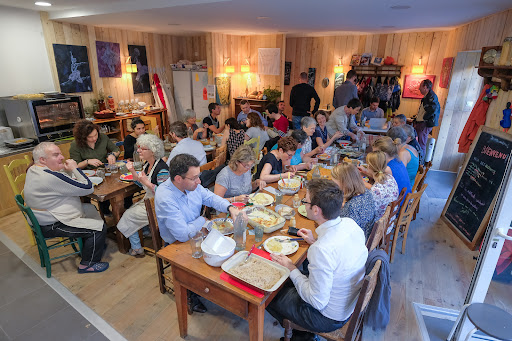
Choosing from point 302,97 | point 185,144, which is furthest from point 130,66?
point 185,144

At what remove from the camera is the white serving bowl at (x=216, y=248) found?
6.32ft

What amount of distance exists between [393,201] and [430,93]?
3820 mm

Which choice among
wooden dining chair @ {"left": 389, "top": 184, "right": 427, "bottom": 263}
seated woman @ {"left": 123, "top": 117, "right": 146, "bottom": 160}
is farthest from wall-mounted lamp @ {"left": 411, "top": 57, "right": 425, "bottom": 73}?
seated woman @ {"left": 123, "top": 117, "right": 146, "bottom": 160}

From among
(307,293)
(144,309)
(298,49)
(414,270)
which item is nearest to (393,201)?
(414,270)

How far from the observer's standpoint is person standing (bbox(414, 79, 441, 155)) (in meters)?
5.54

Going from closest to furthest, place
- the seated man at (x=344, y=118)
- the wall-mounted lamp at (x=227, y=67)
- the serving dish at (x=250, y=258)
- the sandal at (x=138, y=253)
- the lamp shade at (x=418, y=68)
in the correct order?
the serving dish at (x=250, y=258) → the sandal at (x=138, y=253) → the seated man at (x=344, y=118) → the lamp shade at (x=418, y=68) → the wall-mounted lamp at (x=227, y=67)

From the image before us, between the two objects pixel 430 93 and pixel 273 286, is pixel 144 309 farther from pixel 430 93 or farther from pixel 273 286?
pixel 430 93

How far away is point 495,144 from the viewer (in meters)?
3.50

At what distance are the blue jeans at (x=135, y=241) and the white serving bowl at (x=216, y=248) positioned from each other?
172cm

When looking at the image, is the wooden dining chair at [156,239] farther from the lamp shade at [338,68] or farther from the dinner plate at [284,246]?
the lamp shade at [338,68]

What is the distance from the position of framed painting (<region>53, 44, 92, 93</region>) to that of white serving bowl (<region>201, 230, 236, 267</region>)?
5641mm

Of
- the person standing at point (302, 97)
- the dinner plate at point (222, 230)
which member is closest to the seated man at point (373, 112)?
the person standing at point (302, 97)

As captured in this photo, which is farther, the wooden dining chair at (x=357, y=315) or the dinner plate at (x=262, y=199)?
the dinner plate at (x=262, y=199)

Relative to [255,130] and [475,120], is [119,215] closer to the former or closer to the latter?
[255,130]
